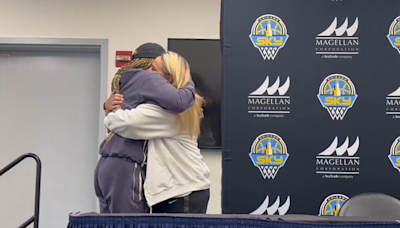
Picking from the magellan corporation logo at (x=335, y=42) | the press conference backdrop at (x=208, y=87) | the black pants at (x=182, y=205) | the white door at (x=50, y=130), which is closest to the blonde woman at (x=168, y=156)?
the black pants at (x=182, y=205)

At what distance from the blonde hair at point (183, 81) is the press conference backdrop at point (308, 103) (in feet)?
0.73

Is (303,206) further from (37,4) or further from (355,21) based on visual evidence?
(37,4)

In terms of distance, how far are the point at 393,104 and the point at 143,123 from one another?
1245 millimetres

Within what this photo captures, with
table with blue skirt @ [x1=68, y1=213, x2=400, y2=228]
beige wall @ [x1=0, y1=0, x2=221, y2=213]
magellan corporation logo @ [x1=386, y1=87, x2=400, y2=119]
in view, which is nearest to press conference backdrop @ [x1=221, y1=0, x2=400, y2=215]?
magellan corporation logo @ [x1=386, y1=87, x2=400, y2=119]

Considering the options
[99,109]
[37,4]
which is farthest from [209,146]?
[37,4]

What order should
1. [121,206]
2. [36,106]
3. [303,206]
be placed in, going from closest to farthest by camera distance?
[121,206]
[303,206]
[36,106]

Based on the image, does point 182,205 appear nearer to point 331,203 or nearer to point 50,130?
point 331,203

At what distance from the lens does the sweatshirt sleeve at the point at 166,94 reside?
5.23 ft

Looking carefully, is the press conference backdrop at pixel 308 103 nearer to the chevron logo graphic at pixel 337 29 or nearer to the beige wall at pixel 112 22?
the chevron logo graphic at pixel 337 29

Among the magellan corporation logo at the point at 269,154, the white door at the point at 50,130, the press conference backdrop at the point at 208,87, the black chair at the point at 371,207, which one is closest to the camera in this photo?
the black chair at the point at 371,207

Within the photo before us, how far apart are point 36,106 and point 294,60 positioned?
2.48 m

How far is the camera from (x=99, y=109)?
3.38 m

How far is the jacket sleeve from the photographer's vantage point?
160 cm

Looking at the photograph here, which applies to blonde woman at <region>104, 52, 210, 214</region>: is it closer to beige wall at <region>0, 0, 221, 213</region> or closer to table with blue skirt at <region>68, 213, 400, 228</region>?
table with blue skirt at <region>68, 213, 400, 228</region>
